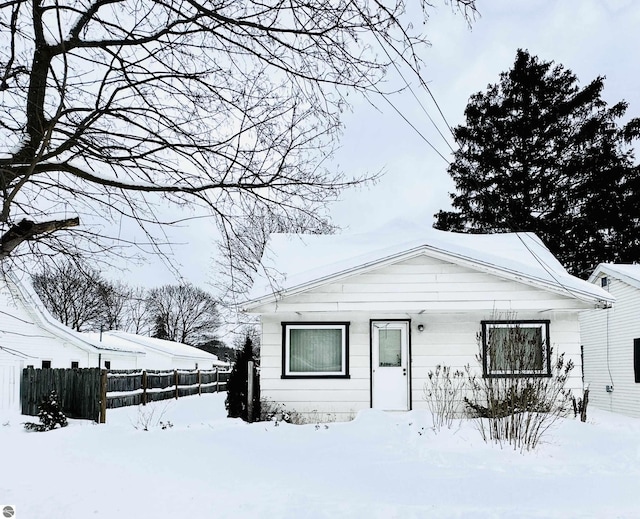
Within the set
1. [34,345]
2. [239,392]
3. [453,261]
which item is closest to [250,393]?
[239,392]

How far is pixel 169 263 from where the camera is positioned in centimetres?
641

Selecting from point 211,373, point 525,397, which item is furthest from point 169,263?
point 211,373

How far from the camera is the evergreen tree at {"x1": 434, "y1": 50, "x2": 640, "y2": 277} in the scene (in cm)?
3078

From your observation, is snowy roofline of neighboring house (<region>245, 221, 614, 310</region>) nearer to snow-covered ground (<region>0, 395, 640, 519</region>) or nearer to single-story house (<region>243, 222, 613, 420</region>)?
single-story house (<region>243, 222, 613, 420</region>)

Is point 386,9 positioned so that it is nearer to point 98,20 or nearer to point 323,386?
point 98,20

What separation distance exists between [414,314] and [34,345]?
16.1 metres

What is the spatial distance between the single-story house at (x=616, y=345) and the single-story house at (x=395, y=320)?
5.66 meters

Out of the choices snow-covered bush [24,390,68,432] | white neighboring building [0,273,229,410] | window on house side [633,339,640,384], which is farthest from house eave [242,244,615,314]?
window on house side [633,339,640,384]

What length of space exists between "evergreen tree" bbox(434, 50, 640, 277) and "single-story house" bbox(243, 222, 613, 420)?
53.7 feet

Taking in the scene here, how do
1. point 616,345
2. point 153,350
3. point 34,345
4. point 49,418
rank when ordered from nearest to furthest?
point 49,418 → point 616,345 → point 34,345 → point 153,350

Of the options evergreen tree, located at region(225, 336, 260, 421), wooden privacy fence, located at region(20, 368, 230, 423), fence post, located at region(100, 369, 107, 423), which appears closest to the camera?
evergreen tree, located at region(225, 336, 260, 421)

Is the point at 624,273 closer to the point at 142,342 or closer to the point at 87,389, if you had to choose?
the point at 87,389

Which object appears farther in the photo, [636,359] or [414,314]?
[636,359]

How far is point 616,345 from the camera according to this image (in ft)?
66.7
